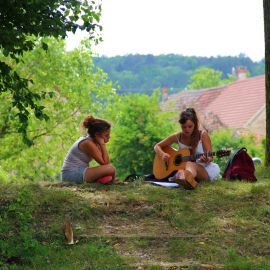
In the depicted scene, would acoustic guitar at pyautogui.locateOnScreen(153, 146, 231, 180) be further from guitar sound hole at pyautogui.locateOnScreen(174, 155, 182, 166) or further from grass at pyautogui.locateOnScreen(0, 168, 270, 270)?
grass at pyautogui.locateOnScreen(0, 168, 270, 270)

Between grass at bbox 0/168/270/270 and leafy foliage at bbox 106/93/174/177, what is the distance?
16464mm

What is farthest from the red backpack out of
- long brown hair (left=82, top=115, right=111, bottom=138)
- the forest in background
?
the forest in background

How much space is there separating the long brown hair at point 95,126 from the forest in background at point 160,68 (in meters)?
86.1

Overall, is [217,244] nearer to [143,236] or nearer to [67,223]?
[143,236]

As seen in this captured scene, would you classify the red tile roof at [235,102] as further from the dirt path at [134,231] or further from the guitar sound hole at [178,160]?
the dirt path at [134,231]

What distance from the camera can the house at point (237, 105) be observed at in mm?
46906

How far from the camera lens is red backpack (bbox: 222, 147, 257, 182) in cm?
1009

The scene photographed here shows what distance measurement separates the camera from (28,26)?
7.93 m

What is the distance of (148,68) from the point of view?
111 m

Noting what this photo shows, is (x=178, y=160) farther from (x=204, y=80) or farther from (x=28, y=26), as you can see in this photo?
(x=204, y=80)

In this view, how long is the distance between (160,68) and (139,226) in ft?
345

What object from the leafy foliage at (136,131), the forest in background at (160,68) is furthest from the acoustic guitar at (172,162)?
the forest in background at (160,68)

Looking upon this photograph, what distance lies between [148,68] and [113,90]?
264ft

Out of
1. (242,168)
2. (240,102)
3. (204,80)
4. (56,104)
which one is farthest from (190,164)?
(204,80)
